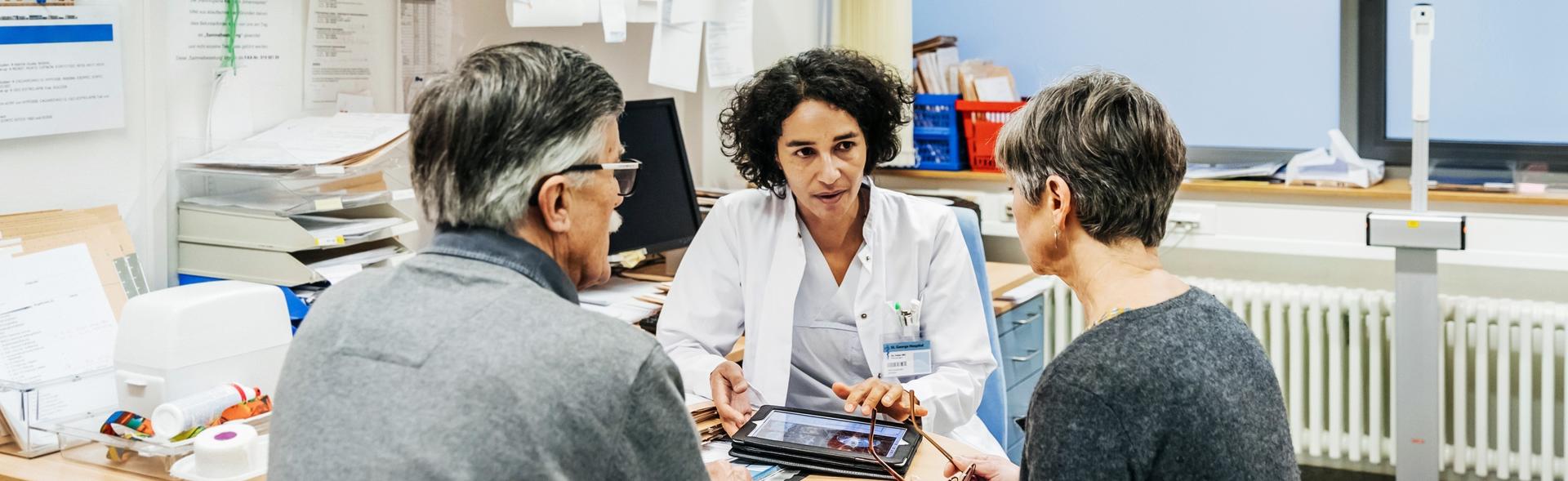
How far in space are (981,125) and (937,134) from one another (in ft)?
0.49

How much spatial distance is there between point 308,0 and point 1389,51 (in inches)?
116

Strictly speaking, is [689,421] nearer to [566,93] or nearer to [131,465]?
[566,93]

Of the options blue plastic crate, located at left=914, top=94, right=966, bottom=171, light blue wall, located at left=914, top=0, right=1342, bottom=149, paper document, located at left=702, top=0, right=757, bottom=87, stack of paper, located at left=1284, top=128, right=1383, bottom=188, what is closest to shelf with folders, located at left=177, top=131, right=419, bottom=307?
paper document, located at left=702, top=0, right=757, bottom=87

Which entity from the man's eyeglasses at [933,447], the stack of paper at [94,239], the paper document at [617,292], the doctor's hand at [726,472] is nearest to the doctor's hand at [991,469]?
the man's eyeglasses at [933,447]

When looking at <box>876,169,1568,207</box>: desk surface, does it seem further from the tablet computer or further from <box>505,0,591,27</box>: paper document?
the tablet computer

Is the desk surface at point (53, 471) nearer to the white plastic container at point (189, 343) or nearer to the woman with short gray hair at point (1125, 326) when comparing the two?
the white plastic container at point (189, 343)

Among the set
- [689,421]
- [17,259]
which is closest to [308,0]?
[17,259]

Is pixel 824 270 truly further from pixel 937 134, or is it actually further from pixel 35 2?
pixel 937 134

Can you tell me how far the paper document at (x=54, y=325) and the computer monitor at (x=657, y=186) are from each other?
3.64 ft

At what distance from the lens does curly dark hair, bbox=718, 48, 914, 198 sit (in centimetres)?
226

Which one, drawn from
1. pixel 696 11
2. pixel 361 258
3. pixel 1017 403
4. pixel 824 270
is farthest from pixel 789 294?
pixel 696 11

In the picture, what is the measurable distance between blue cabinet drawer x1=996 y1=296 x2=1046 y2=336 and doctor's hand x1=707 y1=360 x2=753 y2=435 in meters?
1.08

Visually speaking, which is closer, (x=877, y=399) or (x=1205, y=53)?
(x=877, y=399)

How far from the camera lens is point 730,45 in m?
3.52
